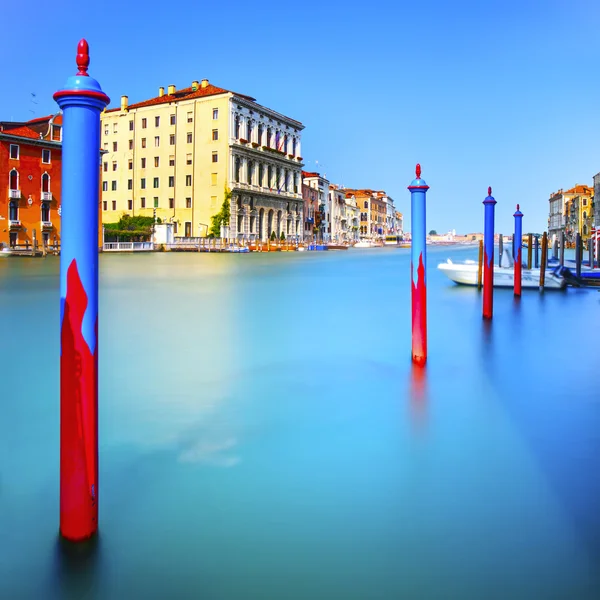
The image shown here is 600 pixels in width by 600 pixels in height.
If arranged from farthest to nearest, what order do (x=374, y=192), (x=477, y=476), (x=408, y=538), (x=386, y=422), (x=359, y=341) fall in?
(x=374, y=192), (x=359, y=341), (x=386, y=422), (x=477, y=476), (x=408, y=538)

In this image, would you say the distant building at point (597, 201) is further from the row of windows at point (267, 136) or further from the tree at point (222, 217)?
the tree at point (222, 217)

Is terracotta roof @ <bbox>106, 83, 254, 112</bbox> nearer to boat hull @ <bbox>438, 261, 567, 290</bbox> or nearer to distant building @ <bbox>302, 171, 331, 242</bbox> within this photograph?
distant building @ <bbox>302, 171, 331, 242</bbox>

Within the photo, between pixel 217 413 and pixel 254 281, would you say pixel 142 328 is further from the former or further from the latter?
pixel 254 281

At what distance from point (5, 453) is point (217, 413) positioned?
58.6 inches

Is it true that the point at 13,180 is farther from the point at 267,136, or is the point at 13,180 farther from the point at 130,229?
the point at 267,136

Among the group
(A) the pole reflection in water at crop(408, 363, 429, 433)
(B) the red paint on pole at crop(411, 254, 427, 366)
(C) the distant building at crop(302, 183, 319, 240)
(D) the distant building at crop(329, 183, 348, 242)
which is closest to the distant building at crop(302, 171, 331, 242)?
(C) the distant building at crop(302, 183, 319, 240)

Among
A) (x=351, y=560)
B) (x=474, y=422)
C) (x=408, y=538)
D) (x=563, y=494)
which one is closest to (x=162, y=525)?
(x=351, y=560)

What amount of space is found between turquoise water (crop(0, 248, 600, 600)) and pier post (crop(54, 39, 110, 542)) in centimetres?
38

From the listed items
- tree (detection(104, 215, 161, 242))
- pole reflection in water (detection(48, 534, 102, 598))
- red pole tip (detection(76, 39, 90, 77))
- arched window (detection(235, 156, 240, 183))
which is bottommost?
pole reflection in water (detection(48, 534, 102, 598))

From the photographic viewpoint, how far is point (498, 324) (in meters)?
10.6

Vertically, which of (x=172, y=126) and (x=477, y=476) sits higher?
→ (x=172, y=126)

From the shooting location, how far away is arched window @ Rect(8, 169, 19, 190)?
3445cm

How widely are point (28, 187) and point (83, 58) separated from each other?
36073mm

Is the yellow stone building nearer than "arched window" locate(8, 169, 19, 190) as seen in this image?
No
